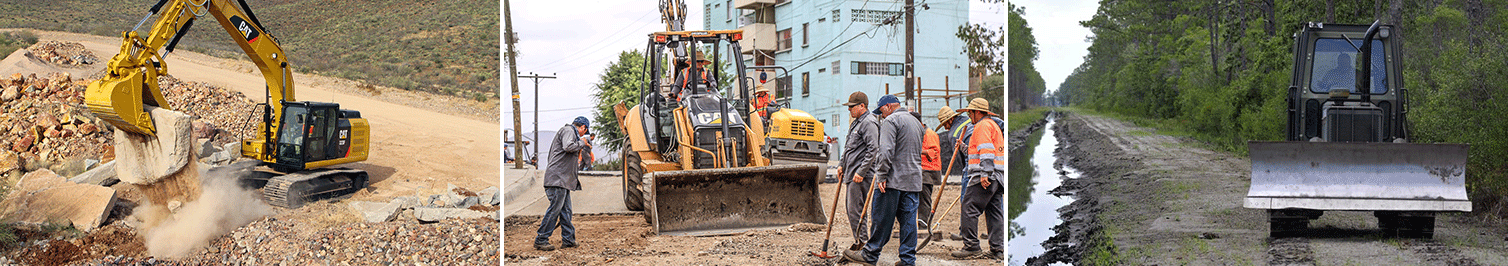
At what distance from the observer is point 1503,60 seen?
31.1 feet

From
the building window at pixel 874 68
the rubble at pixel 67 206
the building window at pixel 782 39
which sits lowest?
the rubble at pixel 67 206

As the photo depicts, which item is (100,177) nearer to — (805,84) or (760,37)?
(805,84)

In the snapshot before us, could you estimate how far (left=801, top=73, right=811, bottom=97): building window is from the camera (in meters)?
28.6

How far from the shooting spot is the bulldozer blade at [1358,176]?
23.3ft

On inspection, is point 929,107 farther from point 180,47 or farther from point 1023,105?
point 180,47

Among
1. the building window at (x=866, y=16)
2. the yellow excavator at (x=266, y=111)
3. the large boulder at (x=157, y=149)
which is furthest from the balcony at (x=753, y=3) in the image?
the large boulder at (x=157, y=149)

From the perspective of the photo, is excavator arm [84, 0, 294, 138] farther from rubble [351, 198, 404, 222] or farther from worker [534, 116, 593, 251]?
worker [534, 116, 593, 251]

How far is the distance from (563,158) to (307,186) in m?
7.04

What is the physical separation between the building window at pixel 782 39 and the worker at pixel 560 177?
22167 millimetres

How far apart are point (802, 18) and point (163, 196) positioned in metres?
19.3

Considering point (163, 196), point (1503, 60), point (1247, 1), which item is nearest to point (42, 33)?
point (163, 196)

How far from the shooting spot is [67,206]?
11852mm

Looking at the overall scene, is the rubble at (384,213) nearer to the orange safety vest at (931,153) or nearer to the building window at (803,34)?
the orange safety vest at (931,153)

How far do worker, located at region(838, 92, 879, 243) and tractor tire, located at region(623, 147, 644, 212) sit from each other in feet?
12.2
